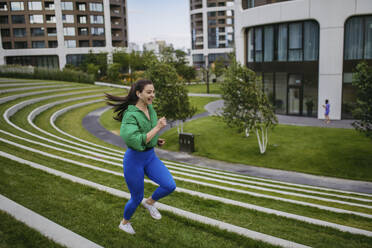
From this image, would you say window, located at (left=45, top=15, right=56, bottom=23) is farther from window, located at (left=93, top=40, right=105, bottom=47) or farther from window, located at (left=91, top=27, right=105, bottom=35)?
window, located at (left=93, top=40, right=105, bottom=47)

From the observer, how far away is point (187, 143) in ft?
63.2

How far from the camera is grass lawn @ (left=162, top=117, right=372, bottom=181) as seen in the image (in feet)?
50.6

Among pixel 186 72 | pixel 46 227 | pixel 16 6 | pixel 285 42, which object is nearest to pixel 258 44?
pixel 285 42

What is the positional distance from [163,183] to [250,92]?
40.5 ft

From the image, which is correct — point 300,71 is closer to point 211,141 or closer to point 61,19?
point 211,141

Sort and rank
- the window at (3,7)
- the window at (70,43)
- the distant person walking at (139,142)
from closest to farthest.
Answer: the distant person walking at (139,142), the window at (3,7), the window at (70,43)

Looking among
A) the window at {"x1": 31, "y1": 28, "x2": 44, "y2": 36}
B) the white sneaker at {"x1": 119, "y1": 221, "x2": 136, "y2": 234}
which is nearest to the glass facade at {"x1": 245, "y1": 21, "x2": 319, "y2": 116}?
the white sneaker at {"x1": 119, "y1": 221, "x2": 136, "y2": 234}

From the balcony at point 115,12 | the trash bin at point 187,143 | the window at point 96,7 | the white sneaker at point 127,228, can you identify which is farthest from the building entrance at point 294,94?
the balcony at point 115,12

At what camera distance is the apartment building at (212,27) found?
10312cm

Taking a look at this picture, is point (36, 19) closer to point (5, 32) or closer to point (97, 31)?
point (5, 32)

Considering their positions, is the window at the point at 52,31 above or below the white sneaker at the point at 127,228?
above

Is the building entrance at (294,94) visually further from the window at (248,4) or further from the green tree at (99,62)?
the green tree at (99,62)

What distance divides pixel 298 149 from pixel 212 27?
9273 centimetres

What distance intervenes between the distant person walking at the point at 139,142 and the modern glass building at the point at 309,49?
23592 millimetres
